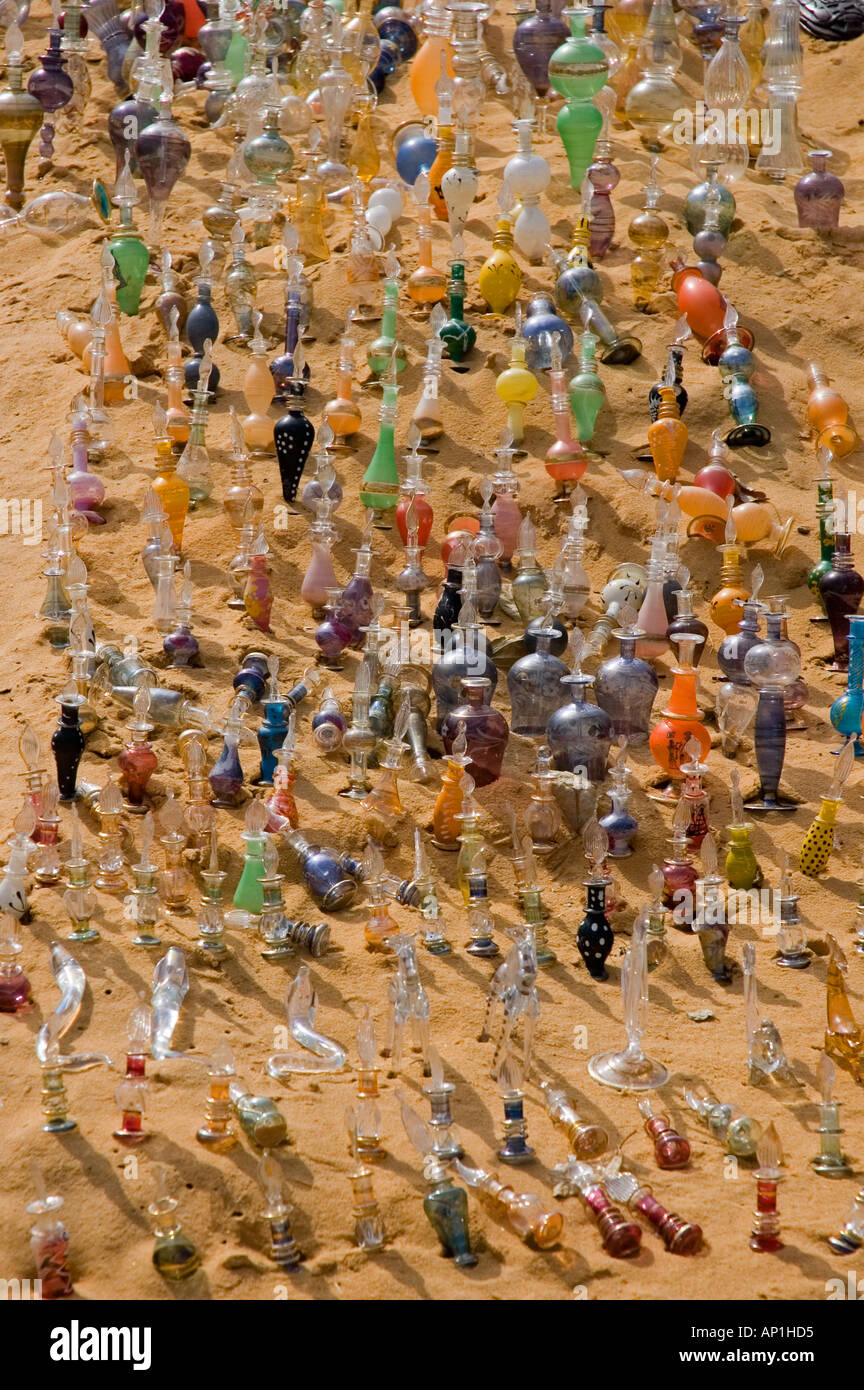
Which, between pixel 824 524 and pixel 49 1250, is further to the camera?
pixel 824 524

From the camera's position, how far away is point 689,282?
36.0 feet

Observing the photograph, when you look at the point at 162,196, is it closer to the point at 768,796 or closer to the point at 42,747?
the point at 42,747

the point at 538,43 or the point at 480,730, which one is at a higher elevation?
the point at 538,43

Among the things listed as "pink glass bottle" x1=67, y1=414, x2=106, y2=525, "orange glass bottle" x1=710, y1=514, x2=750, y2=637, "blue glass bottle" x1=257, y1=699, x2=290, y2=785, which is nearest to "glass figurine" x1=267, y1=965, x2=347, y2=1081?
"blue glass bottle" x1=257, y1=699, x2=290, y2=785

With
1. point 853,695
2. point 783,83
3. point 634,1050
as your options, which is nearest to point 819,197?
point 783,83

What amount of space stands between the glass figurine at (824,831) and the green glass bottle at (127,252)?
516cm

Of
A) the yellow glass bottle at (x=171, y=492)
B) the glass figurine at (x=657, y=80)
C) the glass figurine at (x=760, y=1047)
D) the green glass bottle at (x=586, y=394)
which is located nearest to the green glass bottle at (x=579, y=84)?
the glass figurine at (x=657, y=80)

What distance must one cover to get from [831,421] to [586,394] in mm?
1234

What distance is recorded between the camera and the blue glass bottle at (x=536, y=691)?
868 cm

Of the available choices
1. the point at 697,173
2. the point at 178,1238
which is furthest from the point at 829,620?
the point at 178,1238

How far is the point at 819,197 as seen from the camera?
11633 mm

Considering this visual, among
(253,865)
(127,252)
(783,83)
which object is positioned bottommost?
(253,865)

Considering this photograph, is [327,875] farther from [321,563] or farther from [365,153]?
[365,153]

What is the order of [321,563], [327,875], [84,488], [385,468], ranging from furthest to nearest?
[84,488]
[385,468]
[321,563]
[327,875]
